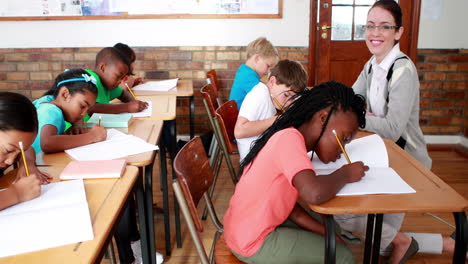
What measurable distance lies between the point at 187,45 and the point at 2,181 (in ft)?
8.91

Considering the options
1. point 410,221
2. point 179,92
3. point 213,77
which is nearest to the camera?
point 410,221

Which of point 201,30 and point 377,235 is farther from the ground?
point 201,30

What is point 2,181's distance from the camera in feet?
4.36

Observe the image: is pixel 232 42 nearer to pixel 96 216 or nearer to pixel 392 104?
pixel 392 104

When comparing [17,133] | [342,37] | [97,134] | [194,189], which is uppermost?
[342,37]

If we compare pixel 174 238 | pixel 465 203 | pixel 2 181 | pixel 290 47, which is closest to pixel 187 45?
pixel 290 47

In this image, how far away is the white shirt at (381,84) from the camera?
1996 millimetres

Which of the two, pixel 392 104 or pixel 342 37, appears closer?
pixel 392 104

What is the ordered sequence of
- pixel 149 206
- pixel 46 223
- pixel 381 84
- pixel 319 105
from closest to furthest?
pixel 46 223 < pixel 319 105 < pixel 149 206 < pixel 381 84

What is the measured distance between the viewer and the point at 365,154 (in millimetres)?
1575

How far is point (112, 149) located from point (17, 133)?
1.46 feet

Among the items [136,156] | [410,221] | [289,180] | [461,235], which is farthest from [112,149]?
[410,221]

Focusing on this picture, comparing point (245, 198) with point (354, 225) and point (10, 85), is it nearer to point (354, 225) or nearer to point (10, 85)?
point (354, 225)

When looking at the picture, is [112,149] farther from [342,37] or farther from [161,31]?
[342,37]
